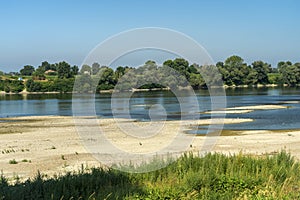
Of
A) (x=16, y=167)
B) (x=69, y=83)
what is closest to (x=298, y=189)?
(x=16, y=167)

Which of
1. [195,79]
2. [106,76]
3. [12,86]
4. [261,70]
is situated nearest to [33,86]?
[12,86]

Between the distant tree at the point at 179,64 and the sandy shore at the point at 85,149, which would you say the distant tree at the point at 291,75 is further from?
the sandy shore at the point at 85,149

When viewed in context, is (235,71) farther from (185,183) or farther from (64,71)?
(185,183)

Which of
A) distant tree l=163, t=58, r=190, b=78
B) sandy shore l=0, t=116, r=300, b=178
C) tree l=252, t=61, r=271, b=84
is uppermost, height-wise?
tree l=252, t=61, r=271, b=84

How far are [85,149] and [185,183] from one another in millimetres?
17316

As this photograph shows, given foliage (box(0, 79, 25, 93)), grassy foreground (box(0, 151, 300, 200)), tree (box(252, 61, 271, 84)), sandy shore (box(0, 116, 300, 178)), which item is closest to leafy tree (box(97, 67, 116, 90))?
sandy shore (box(0, 116, 300, 178))

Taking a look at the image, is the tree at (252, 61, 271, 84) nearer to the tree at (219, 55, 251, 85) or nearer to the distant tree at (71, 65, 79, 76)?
the tree at (219, 55, 251, 85)

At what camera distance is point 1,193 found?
31.9 feet

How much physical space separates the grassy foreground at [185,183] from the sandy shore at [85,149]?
17.8ft

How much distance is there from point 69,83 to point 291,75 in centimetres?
8577

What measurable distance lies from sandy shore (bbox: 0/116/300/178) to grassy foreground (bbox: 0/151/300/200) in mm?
5439

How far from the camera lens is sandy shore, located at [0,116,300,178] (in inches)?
835

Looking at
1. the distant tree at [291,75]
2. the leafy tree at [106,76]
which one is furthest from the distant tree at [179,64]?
the distant tree at [291,75]

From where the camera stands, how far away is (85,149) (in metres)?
27.9
